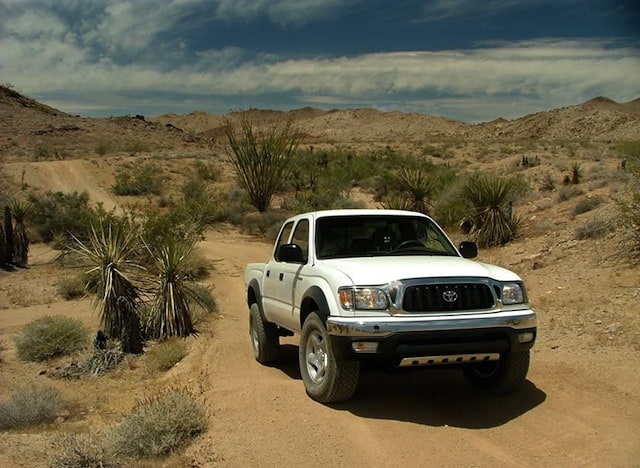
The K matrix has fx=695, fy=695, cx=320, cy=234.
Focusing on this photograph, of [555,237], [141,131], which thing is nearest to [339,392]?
[555,237]

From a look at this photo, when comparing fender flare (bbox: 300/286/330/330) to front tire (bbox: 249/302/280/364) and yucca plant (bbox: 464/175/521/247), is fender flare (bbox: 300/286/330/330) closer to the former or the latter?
front tire (bbox: 249/302/280/364)

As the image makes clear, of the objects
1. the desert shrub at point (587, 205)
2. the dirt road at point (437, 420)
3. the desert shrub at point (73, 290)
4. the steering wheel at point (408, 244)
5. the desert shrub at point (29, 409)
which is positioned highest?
the steering wheel at point (408, 244)

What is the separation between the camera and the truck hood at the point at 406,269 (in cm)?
620

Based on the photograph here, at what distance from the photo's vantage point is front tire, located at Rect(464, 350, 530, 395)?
667 centimetres

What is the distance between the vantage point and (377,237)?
780cm

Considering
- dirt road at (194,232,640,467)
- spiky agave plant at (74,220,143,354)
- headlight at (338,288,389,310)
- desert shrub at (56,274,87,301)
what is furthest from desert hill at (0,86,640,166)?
headlight at (338,288,389,310)

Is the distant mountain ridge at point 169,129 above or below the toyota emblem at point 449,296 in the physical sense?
above

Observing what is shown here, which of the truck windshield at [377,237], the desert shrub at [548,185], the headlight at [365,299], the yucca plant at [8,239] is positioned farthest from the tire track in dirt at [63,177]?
the headlight at [365,299]

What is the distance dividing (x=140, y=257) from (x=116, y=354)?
246 cm

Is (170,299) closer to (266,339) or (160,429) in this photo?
(266,339)

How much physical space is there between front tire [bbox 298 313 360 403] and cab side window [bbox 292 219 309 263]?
1.16 m

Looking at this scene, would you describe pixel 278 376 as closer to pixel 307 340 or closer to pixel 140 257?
pixel 307 340

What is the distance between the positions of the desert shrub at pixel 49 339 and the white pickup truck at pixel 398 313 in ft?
18.7

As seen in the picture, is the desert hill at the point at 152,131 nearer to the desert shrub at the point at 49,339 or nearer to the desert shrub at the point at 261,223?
the desert shrub at the point at 261,223
